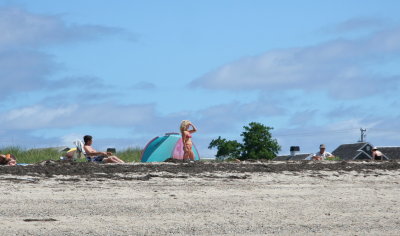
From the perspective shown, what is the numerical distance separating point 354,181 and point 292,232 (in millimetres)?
6491

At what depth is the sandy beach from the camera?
11625mm

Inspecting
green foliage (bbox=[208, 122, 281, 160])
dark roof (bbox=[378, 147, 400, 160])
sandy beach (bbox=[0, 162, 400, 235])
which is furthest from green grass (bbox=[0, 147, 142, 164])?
dark roof (bbox=[378, 147, 400, 160])

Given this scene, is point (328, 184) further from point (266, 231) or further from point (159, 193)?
point (266, 231)

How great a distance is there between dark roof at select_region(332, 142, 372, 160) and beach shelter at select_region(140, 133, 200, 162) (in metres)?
23.2

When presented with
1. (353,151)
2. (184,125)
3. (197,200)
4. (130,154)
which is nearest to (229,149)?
(353,151)

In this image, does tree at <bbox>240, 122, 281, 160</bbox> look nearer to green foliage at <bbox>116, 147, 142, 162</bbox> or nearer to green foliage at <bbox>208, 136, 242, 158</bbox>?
green foliage at <bbox>208, 136, 242, 158</bbox>

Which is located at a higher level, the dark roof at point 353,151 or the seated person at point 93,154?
the dark roof at point 353,151

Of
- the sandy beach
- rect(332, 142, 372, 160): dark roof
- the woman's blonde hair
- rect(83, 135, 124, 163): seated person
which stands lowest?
the sandy beach

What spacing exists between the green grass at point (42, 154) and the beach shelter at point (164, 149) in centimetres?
128

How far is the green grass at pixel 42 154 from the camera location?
2686 cm

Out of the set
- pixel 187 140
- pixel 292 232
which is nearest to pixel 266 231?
pixel 292 232

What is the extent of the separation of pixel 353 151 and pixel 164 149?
25.4 metres

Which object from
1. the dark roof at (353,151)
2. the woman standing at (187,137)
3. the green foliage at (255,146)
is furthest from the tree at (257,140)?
the woman standing at (187,137)

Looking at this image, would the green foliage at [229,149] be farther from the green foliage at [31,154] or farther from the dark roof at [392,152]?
the green foliage at [31,154]
